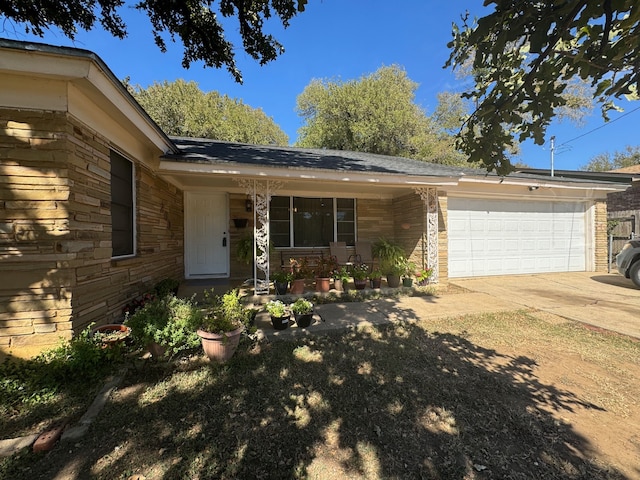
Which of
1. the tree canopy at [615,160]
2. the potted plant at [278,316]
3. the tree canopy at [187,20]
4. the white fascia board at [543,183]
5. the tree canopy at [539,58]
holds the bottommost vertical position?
the potted plant at [278,316]

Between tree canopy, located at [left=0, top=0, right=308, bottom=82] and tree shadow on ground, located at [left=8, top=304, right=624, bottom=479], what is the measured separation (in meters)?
4.95

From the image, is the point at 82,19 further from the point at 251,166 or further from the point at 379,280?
the point at 379,280

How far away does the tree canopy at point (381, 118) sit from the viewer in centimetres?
1690

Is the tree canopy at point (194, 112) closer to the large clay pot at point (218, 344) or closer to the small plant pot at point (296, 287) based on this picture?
the small plant pot at point (296, 287)

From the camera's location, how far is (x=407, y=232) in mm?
7395

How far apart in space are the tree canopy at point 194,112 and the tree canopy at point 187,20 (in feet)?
43.2

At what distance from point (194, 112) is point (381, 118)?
11.6 meters

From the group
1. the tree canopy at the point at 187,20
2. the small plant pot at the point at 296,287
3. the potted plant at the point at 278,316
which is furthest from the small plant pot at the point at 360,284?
the tree canopy at the point at 187,20

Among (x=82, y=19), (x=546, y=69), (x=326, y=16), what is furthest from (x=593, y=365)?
(x=326, y=16)

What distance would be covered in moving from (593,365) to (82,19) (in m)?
8.46

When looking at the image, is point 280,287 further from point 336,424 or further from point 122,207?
point 336,424

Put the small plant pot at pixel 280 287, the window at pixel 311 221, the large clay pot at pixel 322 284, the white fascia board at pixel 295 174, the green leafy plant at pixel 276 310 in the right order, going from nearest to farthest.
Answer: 1. the green leafy plant at pixel 276 310
2. the white fascia board at pixel 295 174
3. the small plant pot at pixel 280 287
4. the large clay pot at pixel 322 284
5. the window at pixel 311 221

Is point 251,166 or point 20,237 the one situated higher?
point 251,166

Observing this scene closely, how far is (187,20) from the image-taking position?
15.1ft
